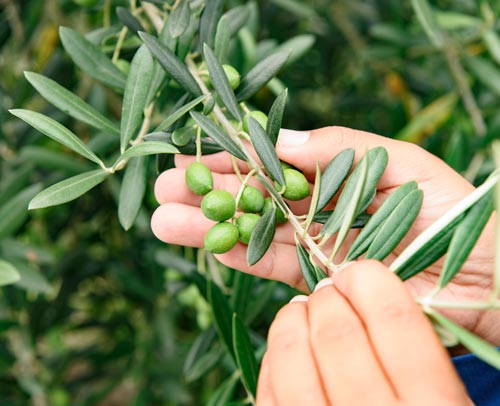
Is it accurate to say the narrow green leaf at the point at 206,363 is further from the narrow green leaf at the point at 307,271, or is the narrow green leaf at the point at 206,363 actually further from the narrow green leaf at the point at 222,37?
the narrow green leaf at the point at 222,37

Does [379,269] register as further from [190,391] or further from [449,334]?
[190,391]

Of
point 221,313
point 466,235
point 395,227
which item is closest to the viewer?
point 466,235

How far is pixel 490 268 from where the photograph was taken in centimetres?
102

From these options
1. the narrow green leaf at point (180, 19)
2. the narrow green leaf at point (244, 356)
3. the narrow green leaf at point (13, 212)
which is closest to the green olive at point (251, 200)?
the narrow green leaf at point (244, 356)

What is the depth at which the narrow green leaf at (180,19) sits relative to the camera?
981 mm

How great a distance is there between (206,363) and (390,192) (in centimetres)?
57

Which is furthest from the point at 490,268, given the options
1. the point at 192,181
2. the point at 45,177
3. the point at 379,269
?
the point at 45,177

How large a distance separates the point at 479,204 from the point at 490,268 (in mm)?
371

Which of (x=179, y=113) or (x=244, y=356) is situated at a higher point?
(x=179, y=113)

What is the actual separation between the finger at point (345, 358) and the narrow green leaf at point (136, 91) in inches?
18.9

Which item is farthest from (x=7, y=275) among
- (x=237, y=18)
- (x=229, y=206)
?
(x=237, y=18)

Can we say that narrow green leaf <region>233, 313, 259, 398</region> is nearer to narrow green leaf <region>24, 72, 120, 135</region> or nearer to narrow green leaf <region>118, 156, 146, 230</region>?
narrow green leaf <region>118, 156, 146, 230</region>

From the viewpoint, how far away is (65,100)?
96 cm

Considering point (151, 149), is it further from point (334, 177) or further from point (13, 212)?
point (13, 212)
